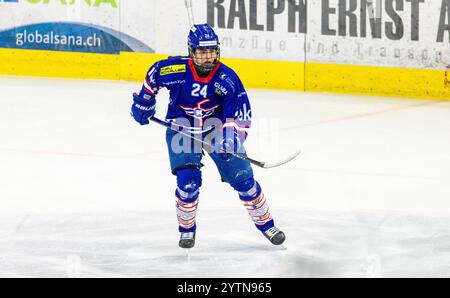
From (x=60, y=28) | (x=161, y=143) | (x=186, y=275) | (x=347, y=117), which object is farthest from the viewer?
(x=60, y=28)

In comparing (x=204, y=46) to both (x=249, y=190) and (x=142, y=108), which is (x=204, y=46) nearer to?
(x=142, y=108)

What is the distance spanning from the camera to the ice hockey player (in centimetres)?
637

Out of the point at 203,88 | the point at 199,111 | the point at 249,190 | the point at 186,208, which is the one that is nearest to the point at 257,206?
the point at 249,190

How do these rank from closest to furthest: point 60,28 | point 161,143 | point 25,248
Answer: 1. point 25,248
2. point 161,143
3. point 60,28

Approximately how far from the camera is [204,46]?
6.32m

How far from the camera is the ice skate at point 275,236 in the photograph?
22.1 ft

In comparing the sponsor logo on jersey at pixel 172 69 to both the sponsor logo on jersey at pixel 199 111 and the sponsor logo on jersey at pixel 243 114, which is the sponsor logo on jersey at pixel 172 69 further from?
the sponsor logo on jersey at pixel 243 114

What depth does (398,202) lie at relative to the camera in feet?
25.6

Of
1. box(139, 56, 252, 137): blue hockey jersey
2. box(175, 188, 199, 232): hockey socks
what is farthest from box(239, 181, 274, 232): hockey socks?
box(139, 56, 252, 137): blue hockey jersey

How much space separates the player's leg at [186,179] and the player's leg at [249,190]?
0.39 feet

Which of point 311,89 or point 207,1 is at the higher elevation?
point 207,1

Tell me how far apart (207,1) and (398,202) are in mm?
4664

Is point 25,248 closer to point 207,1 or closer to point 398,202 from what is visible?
point 398,202

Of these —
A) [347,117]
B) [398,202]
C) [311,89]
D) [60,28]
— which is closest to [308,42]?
[311,89]
